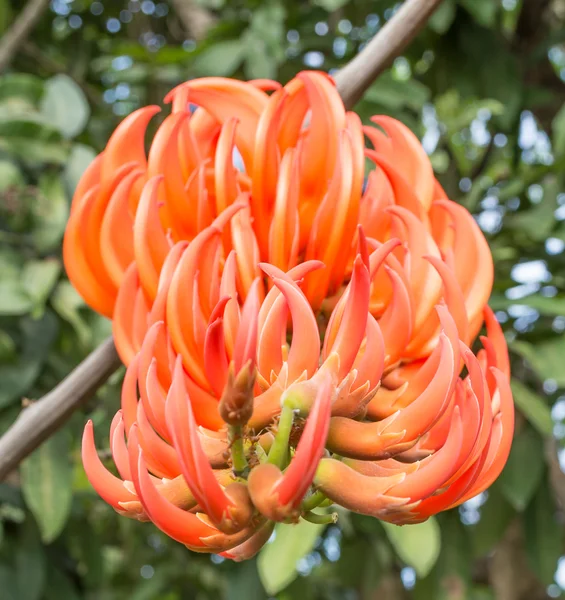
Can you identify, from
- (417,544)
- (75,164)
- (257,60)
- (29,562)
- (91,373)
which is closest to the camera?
(91,373)

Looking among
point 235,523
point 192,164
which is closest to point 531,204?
point 192,164

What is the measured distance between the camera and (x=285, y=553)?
144 cm

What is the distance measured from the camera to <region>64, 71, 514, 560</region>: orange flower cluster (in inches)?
23.0

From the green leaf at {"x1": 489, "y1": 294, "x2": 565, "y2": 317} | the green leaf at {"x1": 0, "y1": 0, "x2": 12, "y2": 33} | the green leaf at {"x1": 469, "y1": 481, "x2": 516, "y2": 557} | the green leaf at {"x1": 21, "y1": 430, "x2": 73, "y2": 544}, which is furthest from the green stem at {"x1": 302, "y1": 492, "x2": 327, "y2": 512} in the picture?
the green leaf at {"x1": 0, "y1": 0, "x2": 12, "y2": 33}

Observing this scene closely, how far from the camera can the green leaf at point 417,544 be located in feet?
4.56

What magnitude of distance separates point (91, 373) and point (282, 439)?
1.60 feet

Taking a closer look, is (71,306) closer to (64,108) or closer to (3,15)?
(64,108)

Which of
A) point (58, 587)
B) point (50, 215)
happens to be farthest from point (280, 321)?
point (58, 587)

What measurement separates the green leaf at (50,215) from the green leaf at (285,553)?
27.6 inches

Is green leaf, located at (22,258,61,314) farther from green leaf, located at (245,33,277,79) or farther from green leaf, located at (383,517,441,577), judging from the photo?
green leaf, located at (383,517,441,577)

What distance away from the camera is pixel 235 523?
1.90ft

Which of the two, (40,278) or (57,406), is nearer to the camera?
(57,406)

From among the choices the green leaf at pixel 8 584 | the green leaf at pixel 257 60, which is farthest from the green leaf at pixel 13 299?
the green leaf at pixel 257 60

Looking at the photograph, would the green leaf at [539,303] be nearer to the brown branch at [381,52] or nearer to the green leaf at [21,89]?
the brown branch at [381,52]
